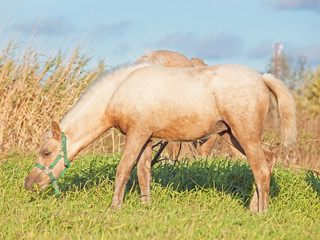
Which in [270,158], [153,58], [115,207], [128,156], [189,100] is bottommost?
[115,207]

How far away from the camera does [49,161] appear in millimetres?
5211

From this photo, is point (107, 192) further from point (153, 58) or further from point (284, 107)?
point (284, 107)

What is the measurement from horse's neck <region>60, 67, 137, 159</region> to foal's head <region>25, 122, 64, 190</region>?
0.12 metres

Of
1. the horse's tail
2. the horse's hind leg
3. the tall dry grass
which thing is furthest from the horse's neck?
the tall dry grass

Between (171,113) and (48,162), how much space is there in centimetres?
154

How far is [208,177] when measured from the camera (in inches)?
240

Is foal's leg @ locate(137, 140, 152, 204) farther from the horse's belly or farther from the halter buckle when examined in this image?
the halter buckle

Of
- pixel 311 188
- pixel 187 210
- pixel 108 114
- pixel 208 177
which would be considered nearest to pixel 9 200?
pixel 108 114

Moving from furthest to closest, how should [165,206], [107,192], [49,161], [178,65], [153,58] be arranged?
[178,65] → [153,58] → [107,192] → [165,206] → [49,161]

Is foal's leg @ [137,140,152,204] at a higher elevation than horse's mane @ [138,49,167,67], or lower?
lower

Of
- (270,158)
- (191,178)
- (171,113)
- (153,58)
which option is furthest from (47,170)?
(270,158)

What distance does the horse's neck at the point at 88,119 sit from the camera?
203 inches

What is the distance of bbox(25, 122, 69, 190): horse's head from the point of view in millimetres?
5156

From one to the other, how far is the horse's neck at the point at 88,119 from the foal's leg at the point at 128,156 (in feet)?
1.32
